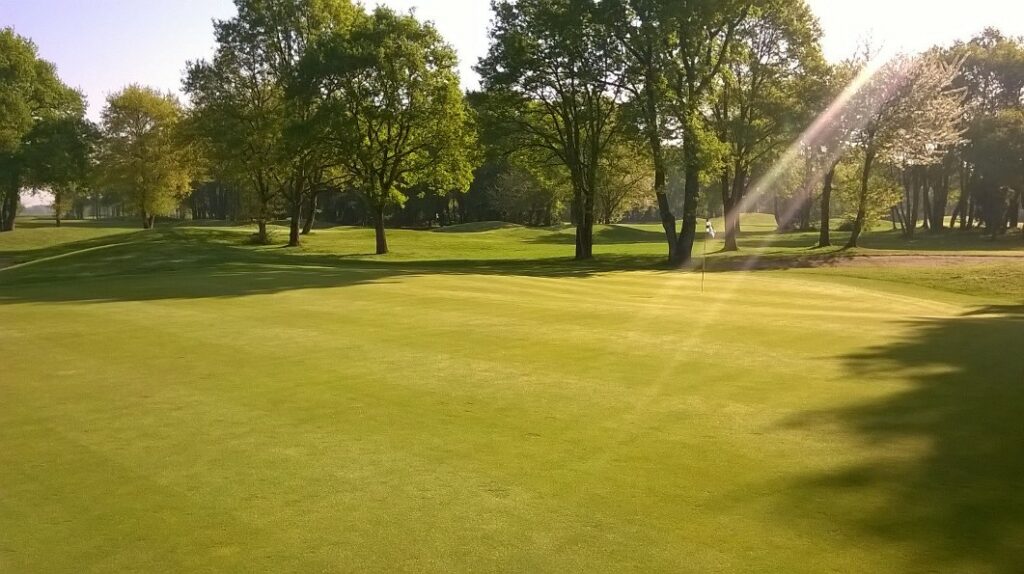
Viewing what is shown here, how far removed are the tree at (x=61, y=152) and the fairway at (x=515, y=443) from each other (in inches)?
2436

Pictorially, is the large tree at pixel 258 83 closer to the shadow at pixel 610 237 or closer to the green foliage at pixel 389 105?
the green foliage at pixel 389 105

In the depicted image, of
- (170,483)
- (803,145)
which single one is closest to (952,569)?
(170,483)

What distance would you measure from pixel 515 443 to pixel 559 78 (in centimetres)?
4236

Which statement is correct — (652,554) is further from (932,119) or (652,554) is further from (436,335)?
(932,119)

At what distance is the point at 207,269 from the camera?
3872 cm

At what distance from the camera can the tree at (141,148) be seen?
69000 mm

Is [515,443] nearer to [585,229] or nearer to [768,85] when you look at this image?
[585,229]

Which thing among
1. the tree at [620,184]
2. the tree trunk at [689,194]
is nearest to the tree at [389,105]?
the tree at [620,184]

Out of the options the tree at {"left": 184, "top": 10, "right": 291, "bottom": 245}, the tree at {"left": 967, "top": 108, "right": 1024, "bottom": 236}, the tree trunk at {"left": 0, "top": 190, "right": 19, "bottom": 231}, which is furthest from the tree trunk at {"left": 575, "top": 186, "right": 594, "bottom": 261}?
the tree trunk at {"left": 0, "top": 190, "right": 19, "bottom": 231}

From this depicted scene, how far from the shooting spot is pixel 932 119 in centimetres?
4428

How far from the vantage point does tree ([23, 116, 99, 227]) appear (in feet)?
222

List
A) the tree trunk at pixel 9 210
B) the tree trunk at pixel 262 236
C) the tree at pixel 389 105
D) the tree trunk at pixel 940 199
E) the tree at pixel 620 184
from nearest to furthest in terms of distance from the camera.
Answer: the tree at pixel 389 105 < the tree at pixel 620 184 < the tree trunk at pixel 262 236 < the tree trunk at pixel 9 210 < the tree trunk at pixel 940 199

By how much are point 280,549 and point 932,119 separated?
161 feet

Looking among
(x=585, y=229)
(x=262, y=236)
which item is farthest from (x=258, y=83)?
(x=585, y=229)
